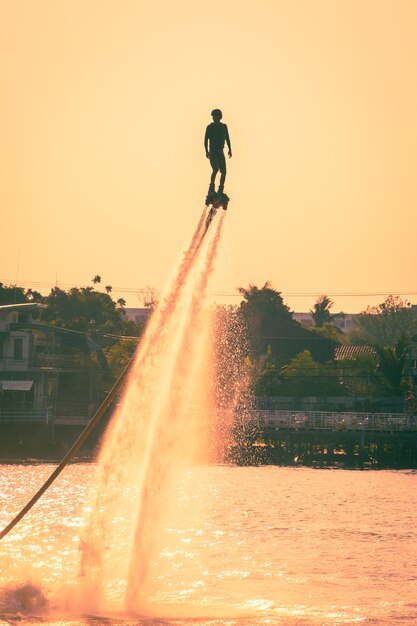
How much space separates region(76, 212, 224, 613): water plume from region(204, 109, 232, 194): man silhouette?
2.11 m

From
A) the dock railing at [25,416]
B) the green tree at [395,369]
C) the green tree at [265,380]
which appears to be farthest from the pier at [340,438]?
the dock railing at [25,416]

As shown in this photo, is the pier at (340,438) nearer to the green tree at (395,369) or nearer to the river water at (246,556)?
the green tree at (395,369)

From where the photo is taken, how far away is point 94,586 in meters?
40.2

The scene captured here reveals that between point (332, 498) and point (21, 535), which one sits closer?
point (21, 535)

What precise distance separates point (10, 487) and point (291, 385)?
62.4 meters

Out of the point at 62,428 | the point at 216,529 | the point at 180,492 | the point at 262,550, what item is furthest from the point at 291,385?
the point at 262,550

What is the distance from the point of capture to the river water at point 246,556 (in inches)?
1508

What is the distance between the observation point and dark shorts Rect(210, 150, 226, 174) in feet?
107

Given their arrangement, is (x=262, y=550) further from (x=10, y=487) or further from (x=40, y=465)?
(x=40, y=465)

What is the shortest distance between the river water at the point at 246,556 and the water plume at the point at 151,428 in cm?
81

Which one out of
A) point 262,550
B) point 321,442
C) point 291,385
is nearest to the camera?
point 262,550

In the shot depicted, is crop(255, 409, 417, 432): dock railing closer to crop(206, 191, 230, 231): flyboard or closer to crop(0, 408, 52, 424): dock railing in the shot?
crop(0, 408, 52, 424): dock railing

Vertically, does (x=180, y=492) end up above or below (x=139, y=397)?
below

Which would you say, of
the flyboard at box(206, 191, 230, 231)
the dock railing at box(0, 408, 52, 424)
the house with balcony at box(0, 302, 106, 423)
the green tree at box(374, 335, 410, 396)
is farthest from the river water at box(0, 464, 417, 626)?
the green tree at box(374, 335, 410, 396)
